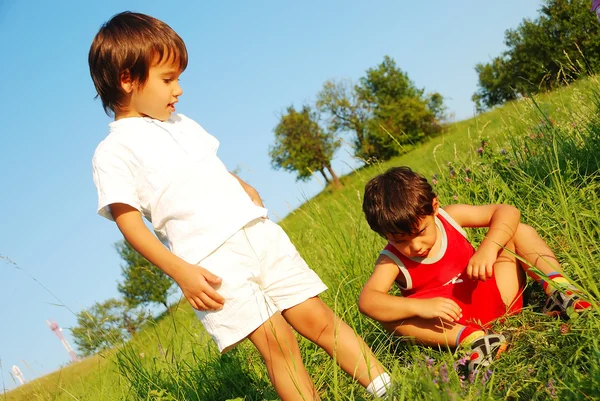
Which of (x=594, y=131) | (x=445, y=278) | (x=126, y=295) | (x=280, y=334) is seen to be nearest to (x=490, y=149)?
(x=594, y=131)

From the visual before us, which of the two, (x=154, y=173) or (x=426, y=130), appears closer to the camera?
(x=154, y=173)

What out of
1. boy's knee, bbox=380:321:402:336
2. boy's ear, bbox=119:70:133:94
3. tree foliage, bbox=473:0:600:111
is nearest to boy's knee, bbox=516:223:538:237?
boy's knee, bbox=380:321:402:336

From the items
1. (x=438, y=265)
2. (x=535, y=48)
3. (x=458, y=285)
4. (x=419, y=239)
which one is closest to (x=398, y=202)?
(x=419, y=239)

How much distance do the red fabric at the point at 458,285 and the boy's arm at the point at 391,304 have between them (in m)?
0.09

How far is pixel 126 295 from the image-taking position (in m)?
23.9

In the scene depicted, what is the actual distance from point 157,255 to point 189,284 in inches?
6.6

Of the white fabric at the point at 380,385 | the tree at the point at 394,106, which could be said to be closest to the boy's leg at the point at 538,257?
the white fabric at the point at 380,385

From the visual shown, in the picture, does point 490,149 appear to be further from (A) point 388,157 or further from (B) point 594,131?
(A) point 388,157

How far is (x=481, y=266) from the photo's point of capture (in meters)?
2.35

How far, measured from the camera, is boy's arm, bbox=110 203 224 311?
2025mm

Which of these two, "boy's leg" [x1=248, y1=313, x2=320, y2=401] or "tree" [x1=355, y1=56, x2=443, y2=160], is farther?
"tree" [x1=355, y1=56, x2=443, y2=160]

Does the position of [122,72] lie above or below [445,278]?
above

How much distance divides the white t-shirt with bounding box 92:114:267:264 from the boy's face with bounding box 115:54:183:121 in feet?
0.22

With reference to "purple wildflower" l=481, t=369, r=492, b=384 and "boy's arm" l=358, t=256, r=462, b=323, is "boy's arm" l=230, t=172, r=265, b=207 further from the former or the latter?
"purple wildflower" l=481, t=369, r=492, b=384
